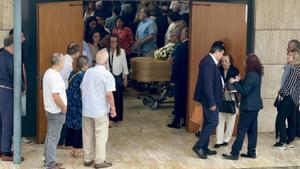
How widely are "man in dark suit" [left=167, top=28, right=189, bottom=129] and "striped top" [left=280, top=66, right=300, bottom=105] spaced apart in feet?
6.97

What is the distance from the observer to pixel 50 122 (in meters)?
10.1

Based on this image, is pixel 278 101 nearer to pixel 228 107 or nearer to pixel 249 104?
pixel 228 107

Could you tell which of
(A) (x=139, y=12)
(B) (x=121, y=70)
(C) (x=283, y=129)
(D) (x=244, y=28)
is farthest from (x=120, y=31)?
(C) (x=283, y=129)

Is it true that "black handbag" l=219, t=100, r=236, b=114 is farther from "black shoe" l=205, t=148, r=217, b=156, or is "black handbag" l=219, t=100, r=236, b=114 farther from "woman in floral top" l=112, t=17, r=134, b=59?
"woman in floral top" l=112, t=17, r=134, b=59

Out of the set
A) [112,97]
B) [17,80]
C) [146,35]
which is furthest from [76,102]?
[146,35]

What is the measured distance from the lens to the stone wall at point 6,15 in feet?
38.1

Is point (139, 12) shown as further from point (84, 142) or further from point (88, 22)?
point (84, 142)

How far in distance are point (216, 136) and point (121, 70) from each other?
2.40m

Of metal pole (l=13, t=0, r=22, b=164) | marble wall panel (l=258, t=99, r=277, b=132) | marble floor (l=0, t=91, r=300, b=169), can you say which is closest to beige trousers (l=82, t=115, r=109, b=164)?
marble floor (l=0, t=91, r=300, b=169)

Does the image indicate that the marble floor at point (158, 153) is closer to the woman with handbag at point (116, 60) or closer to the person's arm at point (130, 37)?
the woman with handbag at point (116, 60)

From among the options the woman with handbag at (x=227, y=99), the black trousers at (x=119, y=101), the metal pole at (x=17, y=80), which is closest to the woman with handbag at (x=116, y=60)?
the black trousers at (x=119, y=101)

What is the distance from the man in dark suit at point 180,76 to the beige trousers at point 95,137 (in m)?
3.07

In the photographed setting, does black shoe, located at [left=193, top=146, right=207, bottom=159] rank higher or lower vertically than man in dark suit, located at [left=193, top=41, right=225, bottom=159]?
lower

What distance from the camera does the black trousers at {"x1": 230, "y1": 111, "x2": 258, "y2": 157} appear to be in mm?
10867
